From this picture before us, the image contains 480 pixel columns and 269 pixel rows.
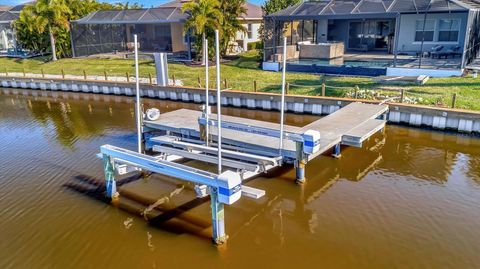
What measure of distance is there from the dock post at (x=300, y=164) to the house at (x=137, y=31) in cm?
2360

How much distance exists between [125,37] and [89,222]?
33.3m

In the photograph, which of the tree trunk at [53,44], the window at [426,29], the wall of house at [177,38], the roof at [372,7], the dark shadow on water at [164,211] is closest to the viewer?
the dark shadow on water at [164,211]

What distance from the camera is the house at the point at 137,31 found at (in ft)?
115

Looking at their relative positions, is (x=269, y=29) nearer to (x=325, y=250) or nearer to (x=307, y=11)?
(x=307, y=11)

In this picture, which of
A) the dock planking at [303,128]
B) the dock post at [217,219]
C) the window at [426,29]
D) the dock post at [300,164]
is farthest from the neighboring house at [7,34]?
the dock post at [217,219]

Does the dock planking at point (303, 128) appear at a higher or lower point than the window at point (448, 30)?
lower

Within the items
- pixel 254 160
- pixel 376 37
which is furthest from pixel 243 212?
pixel 376 37

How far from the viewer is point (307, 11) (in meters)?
27.2

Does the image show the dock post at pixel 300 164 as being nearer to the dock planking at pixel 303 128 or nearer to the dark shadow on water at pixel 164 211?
the dock planking at pixel 303 128

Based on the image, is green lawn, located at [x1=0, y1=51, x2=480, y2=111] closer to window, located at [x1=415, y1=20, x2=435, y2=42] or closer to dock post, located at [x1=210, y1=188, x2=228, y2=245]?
window, located at [x1=415, y1=20, x2=435, y2=42]

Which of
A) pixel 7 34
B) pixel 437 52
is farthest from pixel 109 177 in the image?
pixel 7 34

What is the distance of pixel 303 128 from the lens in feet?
47.0

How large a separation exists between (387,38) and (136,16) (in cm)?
2154

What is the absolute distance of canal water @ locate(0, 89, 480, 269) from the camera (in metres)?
8.56
